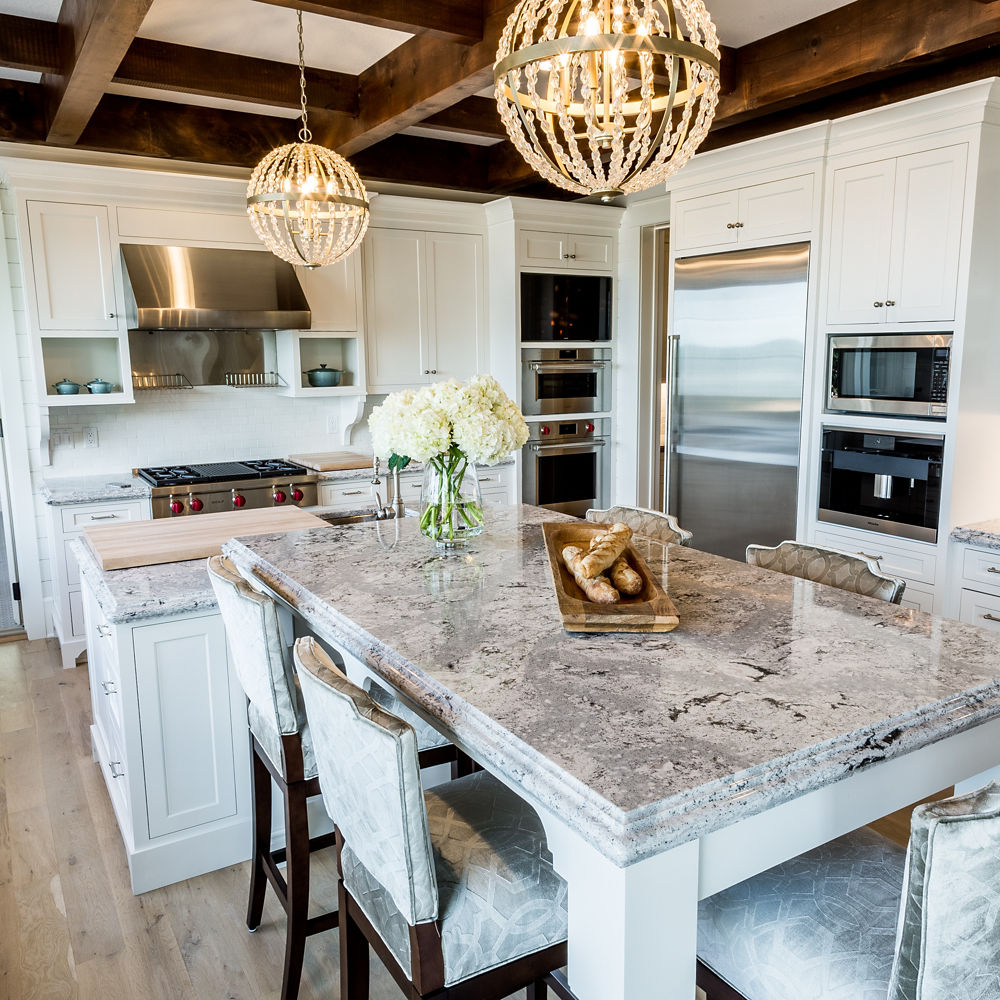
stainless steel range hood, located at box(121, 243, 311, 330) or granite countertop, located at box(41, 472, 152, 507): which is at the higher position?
stainless steel range hood, located at box(121, 243, 311, 330)

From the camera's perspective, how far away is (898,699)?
1.26 metres

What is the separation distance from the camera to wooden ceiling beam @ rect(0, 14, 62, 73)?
10.6 feet

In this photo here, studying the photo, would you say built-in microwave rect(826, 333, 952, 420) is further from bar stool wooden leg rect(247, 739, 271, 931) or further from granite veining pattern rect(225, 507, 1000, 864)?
bar stool wooden leg rect(247, 739, 271, 931)

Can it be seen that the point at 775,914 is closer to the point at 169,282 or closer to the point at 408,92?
the point at 408,92

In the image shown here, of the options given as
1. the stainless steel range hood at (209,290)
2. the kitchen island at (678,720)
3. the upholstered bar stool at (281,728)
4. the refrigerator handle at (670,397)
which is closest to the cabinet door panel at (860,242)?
the refrigerator handle at (670,397)

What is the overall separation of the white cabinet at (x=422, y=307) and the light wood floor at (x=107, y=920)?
9.64ft

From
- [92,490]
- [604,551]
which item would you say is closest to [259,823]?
[604,551]

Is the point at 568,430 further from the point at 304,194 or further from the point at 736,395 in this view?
the point at 304,194

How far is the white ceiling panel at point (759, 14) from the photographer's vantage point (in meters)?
3.15

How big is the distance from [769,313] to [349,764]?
3.45m

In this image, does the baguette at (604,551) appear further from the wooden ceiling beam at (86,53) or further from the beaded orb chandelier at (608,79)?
the wooden ceiling beam at (86,53)

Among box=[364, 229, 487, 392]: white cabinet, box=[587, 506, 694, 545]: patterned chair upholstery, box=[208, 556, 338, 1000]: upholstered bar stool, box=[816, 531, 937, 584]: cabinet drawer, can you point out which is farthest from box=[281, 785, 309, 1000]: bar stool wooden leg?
box=[364, 229, 487, 392]: white cabinet

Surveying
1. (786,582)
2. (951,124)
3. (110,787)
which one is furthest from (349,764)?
(951,124)

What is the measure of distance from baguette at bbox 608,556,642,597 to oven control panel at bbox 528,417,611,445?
3.68 m
